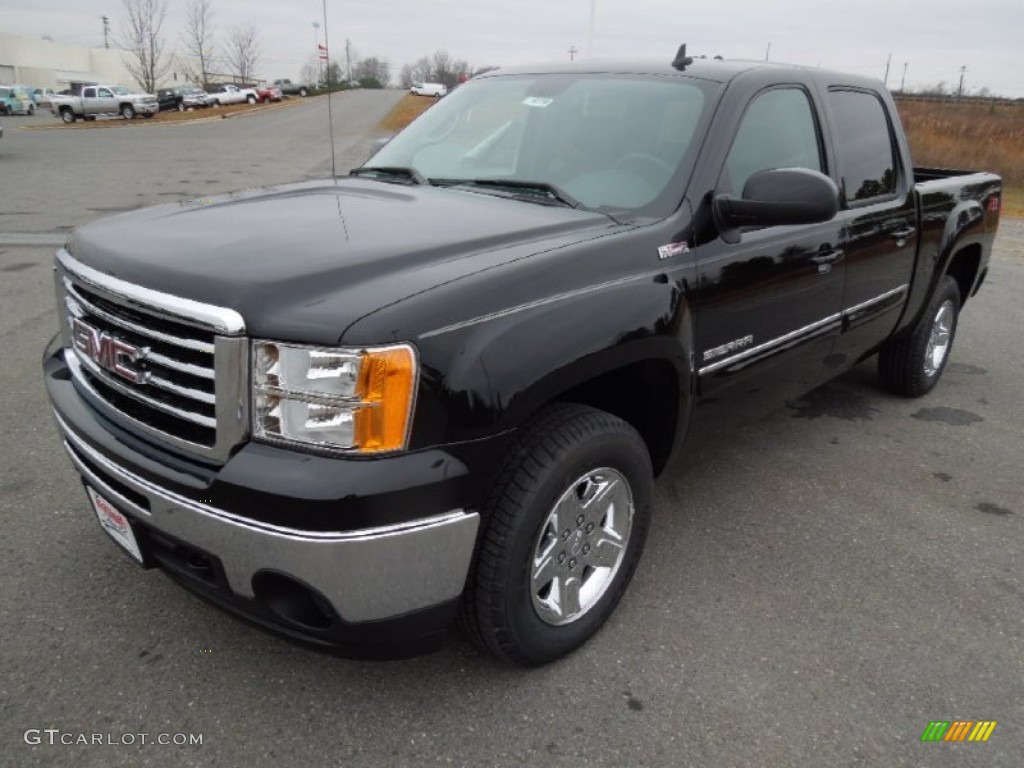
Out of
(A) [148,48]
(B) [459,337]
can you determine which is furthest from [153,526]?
(A) [148,48]

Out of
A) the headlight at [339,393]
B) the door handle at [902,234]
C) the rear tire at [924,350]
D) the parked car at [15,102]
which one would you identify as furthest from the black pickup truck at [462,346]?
the parked car at [15,102]

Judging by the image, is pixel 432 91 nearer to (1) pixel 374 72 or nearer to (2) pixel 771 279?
(2) pixel 771 279

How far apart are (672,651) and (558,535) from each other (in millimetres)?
583

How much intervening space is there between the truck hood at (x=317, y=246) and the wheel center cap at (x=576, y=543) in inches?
33.6

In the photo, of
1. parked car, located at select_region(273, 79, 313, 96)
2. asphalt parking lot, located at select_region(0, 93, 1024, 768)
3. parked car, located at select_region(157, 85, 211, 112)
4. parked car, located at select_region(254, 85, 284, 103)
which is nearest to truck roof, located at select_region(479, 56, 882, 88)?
asphalt parking lot, located at select_region(0, 93, 1024, 768)

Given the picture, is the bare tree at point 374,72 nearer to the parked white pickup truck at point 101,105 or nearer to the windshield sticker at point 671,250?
→ the parked white pickup truck at point 101,105

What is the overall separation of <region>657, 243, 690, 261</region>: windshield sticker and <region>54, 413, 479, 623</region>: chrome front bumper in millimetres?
1083

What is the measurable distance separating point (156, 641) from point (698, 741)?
165 cm

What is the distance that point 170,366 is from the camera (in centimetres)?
197

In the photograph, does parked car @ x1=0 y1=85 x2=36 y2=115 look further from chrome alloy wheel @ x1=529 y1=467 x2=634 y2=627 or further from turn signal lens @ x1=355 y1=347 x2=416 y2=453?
turn signal lens @ x1=355 y1=347 x2=416 y2=453

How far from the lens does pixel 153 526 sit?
6.72 ft

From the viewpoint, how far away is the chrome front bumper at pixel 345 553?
1.81m

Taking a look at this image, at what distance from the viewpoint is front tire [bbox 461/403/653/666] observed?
6.82 ft

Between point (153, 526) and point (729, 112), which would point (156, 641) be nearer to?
point (153, 526)
